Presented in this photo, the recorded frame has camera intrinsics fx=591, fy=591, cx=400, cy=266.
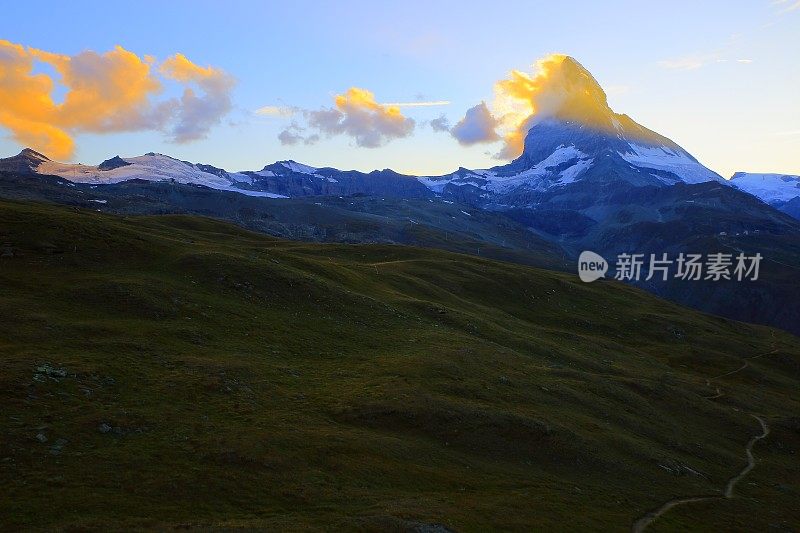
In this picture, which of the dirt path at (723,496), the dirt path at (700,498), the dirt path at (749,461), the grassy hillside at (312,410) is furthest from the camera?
the dirt path at (749,461)

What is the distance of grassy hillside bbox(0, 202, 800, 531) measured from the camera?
32.8 metres

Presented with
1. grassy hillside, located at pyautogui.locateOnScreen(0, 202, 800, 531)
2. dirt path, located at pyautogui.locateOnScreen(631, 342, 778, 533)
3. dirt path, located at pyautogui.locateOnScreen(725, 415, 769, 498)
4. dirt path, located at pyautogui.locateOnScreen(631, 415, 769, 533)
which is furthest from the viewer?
dirt path, located at pyautogui.locateOnScreen(725, 415, 769, 498)

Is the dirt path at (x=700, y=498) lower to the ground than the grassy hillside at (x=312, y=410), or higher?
lower

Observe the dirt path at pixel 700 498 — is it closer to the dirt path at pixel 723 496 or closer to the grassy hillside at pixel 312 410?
the dirt path at pixel 723 496

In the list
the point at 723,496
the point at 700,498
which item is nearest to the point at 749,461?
the point at 723,496

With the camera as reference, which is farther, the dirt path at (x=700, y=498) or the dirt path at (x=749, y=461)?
the dirt path at (x=749, y=461)

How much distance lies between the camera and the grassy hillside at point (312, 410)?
108 ft

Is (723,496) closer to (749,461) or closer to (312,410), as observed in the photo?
(749,461)

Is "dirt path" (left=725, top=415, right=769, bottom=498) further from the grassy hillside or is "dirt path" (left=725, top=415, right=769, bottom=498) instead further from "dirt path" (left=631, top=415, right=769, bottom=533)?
the grassy hillside

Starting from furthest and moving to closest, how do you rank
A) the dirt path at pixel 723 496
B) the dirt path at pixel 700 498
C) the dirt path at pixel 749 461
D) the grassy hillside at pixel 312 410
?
the dirt path at pixel 749 461 → the dirt path at pixel 723 496 → the dirt path at pixel 700 498 → the grassy hillside at pixel 312 410

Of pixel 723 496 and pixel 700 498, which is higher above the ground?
pixel 700 498

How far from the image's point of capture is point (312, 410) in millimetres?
47188

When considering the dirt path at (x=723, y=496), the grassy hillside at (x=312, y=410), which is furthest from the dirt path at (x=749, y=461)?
the grassy hillside at (x=312, y=410)

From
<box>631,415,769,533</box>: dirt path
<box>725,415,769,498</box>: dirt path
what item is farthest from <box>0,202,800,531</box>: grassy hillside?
<box>725,415,769,498</box>: dirt path
